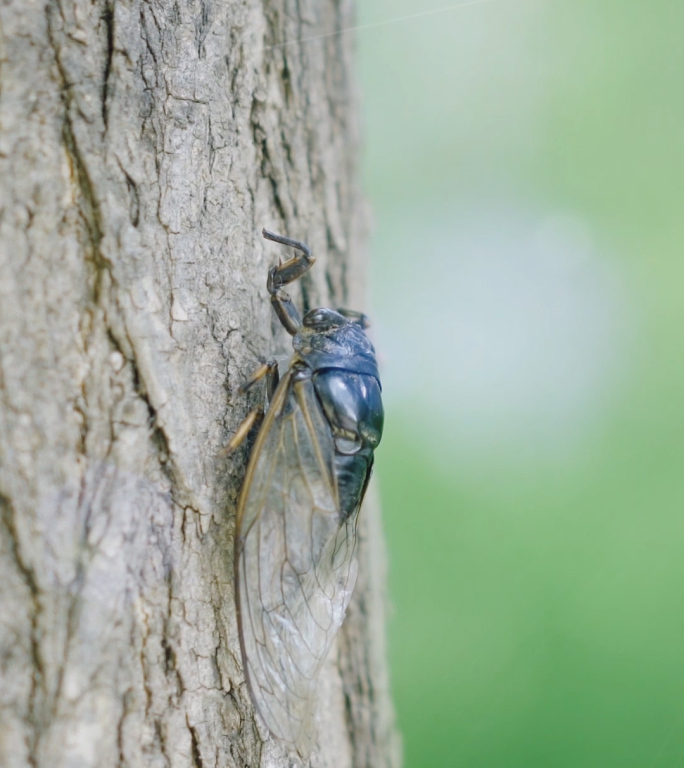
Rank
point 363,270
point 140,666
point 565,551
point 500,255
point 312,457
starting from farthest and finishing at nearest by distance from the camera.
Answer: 1. point 500,255
2. point 565,551
3. point 363,270
4. point 312,457
5. point 140,666

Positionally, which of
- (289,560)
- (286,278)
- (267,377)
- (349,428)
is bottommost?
(289,560)

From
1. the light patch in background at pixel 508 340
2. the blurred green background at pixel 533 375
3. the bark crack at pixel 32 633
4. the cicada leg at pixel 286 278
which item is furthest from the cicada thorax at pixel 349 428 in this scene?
the light patch in background at pixel 508 340

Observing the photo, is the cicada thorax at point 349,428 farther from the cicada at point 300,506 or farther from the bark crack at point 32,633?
the bark crack at point 32,633

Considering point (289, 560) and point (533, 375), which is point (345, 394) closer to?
point (289, 560)

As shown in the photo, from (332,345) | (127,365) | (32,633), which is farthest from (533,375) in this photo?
(32,633)

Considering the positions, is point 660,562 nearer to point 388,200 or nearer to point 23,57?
point 388,200

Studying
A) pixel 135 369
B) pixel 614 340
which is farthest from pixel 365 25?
pixel 135 369
